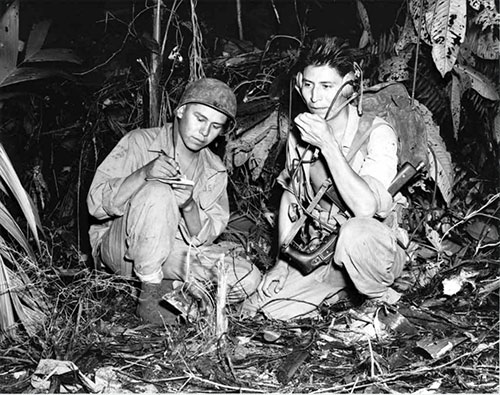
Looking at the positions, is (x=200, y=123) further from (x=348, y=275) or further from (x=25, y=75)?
(x=25, y=75)

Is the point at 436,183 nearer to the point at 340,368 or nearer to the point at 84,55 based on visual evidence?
the point at 340,368

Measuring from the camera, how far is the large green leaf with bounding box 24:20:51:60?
4.77 m

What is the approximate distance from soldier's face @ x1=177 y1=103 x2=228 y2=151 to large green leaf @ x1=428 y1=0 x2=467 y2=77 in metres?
1.16

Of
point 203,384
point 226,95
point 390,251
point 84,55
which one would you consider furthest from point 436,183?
point 84,55

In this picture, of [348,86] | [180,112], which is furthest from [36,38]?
[348,86]

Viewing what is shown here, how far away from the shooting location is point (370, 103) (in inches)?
165

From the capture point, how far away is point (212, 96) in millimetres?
3979

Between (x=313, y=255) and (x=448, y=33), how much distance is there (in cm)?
134

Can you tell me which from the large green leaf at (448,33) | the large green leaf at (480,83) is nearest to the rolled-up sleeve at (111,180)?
the large green leaf at (448,33)

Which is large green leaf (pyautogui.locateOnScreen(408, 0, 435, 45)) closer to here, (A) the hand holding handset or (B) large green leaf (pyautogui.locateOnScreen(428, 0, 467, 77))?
(B) large green leaf (pyautogui.locateOnScreen(428, 0, 467, 77))

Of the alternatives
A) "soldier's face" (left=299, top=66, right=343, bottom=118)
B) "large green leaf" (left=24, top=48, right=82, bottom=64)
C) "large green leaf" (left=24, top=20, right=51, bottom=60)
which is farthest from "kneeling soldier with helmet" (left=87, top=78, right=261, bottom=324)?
"large green leaf" (left=24, top=20, right=51, bottom=60)

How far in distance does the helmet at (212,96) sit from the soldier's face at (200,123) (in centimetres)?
3

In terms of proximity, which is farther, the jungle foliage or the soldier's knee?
the jungle foliage

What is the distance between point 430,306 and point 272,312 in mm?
815
